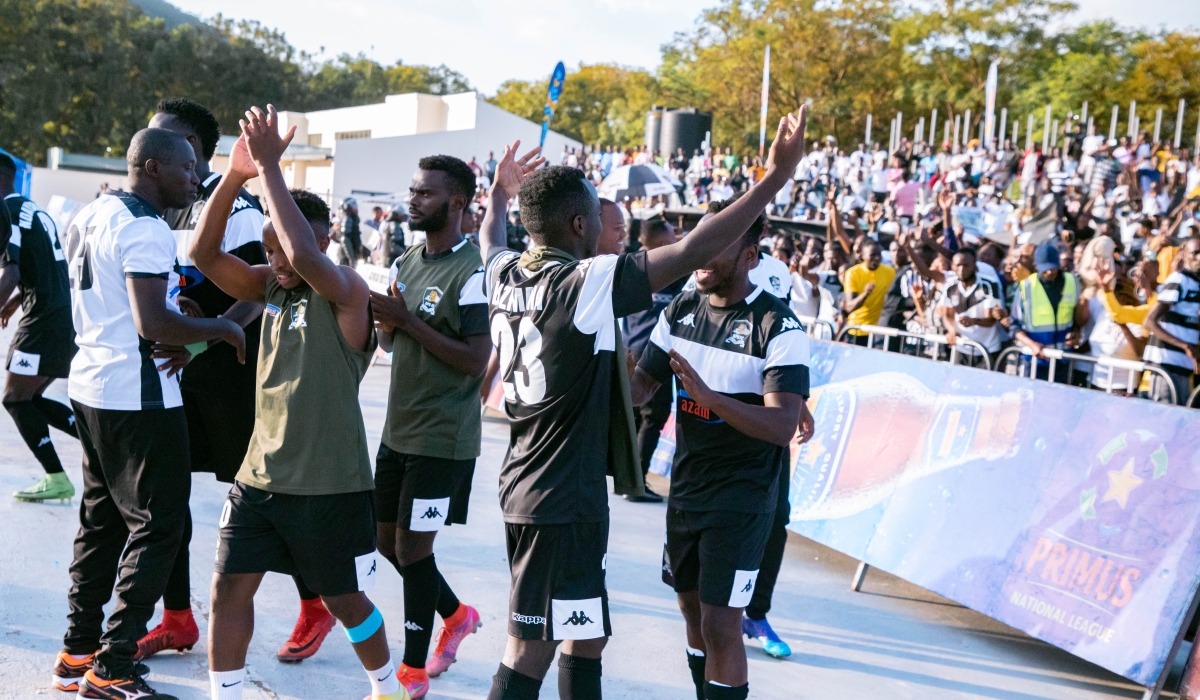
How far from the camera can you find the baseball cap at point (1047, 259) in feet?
25.6

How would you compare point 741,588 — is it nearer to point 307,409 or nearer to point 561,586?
point 561,586

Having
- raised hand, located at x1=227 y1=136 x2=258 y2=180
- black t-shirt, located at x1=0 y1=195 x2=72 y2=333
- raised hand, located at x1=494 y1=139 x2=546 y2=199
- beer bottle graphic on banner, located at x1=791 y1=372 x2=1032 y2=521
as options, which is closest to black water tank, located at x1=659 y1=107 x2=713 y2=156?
beer bottle graphic on banner, located at x1=791 y1=372 x2=1032 y2=521

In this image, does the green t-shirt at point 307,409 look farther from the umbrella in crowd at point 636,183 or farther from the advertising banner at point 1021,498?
the umbrella in crowd at point 636,183

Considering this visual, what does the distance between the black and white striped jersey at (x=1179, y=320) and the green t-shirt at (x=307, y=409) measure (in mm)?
5932

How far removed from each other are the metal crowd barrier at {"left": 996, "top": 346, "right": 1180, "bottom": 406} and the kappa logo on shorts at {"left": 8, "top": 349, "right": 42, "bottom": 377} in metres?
6.17

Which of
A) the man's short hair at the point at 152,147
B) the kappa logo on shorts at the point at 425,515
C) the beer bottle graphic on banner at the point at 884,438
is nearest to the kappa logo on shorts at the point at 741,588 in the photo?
the kappa logo on shorts at the point at 425,515

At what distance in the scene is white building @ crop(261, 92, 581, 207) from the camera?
44125 mm

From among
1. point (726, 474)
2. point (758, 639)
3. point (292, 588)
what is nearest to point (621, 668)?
point (758, 639)

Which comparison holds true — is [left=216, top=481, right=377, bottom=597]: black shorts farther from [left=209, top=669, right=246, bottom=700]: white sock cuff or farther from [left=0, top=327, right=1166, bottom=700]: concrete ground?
[left=0, top=327, right=1166, bottom=700]: concrete ground

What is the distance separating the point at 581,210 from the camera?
303cm

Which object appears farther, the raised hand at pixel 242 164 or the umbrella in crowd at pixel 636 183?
the umbrella in crowd at pixel 636 183

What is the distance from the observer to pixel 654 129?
33.0 meters

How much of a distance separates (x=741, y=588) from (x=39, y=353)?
190 inches

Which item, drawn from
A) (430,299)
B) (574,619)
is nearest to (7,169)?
(430,299)
